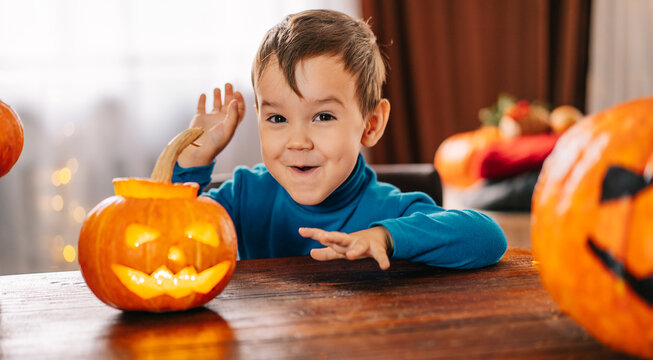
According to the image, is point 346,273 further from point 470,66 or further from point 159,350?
point 470,66

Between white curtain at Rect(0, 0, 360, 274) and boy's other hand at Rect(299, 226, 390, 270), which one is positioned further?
white curtain at Rect(0, 0, 360, 274)

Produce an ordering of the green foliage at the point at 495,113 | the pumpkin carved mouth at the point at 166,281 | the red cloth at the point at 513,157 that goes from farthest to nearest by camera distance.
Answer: the green foliage at the point at 495,113 → the red cloth at the point at 513,157 → the pumpkin carved mouth at the point at 166,281

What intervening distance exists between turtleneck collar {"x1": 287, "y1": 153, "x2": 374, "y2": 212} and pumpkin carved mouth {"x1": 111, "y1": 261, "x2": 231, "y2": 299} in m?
0.52

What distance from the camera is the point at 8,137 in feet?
2.10

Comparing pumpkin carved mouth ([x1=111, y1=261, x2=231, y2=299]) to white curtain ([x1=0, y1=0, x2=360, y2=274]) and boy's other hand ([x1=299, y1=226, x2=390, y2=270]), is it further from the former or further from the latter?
white curtain ([x1=0, y1=0, x2=360, y2=274])

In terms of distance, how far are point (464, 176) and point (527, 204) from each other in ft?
1.24

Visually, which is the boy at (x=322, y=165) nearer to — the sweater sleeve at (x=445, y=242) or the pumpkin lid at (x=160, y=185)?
the sweater sleeve at (x=445, y=242)

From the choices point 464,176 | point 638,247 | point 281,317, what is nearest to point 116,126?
point 464,176

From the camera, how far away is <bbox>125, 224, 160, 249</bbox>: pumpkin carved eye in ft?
1.88

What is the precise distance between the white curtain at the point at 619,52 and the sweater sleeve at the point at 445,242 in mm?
3225

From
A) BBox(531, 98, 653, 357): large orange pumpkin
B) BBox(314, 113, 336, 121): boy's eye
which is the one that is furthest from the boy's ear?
BBox(531, 98, 653, 357): large orange pumpkin

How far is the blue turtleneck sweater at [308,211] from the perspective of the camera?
865 mm

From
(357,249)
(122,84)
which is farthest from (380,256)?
(122,84)

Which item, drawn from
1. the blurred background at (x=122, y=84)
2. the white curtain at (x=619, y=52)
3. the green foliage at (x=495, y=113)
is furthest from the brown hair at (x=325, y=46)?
the white curtain at (x=619, y=52)
